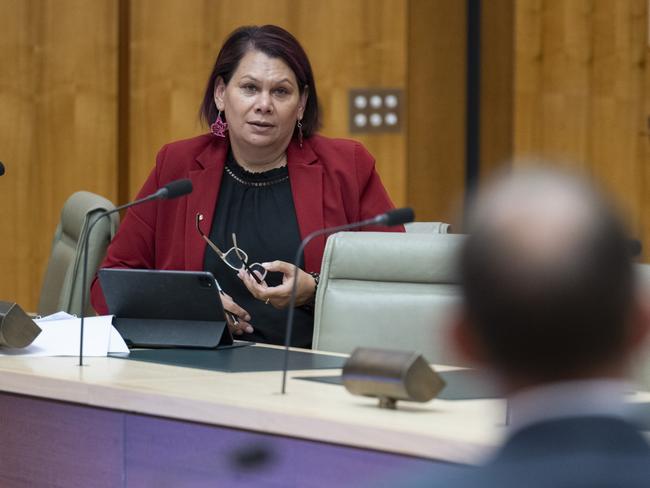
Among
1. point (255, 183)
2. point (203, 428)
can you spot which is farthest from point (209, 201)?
point (203, 428)

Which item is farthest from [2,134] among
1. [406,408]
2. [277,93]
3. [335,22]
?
[406,408]

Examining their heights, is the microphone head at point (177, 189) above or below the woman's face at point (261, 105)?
below

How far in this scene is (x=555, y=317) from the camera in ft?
2.51

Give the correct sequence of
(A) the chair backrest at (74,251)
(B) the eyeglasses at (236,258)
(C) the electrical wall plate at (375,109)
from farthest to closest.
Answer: (C) the electrical wall plate at (375,109) → (A) the chair backrest at (74,251) → (B) the eyeglasses at (236,258)

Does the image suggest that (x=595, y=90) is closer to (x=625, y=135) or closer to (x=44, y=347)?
(x=625, y=135)

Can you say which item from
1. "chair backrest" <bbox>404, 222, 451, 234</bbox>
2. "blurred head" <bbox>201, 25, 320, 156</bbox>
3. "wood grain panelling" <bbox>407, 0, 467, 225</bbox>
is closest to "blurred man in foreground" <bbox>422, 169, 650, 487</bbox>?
"blurred head" <bbox>201, 25, 320, 156</bbox>

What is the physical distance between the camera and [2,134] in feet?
17.9

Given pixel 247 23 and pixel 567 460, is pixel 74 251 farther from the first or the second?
pixel 567 460

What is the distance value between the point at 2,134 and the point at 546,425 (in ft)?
16.5

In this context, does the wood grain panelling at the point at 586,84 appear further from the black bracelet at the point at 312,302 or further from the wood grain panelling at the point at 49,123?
the black bracelet at the point at 312,302

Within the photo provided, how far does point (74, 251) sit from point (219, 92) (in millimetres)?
735

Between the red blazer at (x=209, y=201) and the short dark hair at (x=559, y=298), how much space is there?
7.67 feet

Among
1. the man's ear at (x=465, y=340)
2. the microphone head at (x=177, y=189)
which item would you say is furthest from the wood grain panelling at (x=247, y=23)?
→ the man's ear at (x=465, y=340)

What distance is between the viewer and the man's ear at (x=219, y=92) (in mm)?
3352
